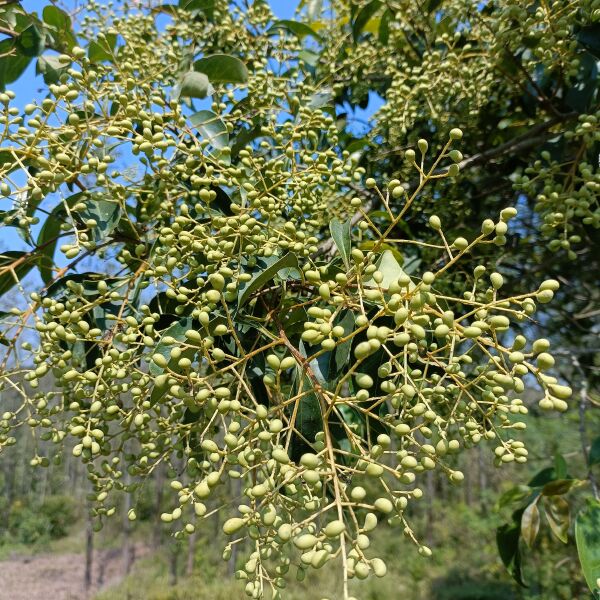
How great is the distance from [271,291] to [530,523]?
1.29 metres

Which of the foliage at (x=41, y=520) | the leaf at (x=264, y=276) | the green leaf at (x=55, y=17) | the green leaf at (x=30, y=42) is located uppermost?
the green leaf at (x=55, y=17)

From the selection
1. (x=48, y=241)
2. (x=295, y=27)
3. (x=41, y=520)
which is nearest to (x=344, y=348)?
(x=48, y=241)

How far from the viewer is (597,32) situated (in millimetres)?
1382

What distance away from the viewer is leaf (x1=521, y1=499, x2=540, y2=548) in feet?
5.21

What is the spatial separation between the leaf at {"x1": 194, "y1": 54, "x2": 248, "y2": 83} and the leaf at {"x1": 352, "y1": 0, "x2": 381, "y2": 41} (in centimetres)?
67

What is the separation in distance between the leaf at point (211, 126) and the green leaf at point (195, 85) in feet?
0.44

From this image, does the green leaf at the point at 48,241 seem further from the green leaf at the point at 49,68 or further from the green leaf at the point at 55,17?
the green leaf at the point at 55,17

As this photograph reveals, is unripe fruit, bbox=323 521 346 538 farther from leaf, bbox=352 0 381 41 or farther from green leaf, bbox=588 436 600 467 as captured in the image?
leaf, bbox=352 0 381 41

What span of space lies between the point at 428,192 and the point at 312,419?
116 cm

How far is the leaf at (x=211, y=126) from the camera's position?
1.20 metres

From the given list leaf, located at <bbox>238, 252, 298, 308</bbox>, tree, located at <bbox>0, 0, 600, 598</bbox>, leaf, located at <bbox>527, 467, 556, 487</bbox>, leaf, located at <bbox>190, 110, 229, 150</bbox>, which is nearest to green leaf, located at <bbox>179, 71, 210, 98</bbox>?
tree, located at <bbox>0, 0, 600, 598</bbox>

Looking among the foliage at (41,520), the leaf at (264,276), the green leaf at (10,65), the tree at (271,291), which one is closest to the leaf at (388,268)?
the tree at (271,291)

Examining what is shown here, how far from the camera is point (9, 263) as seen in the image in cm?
125

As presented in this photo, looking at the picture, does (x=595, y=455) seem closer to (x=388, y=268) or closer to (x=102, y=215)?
(x=388, y=268)
